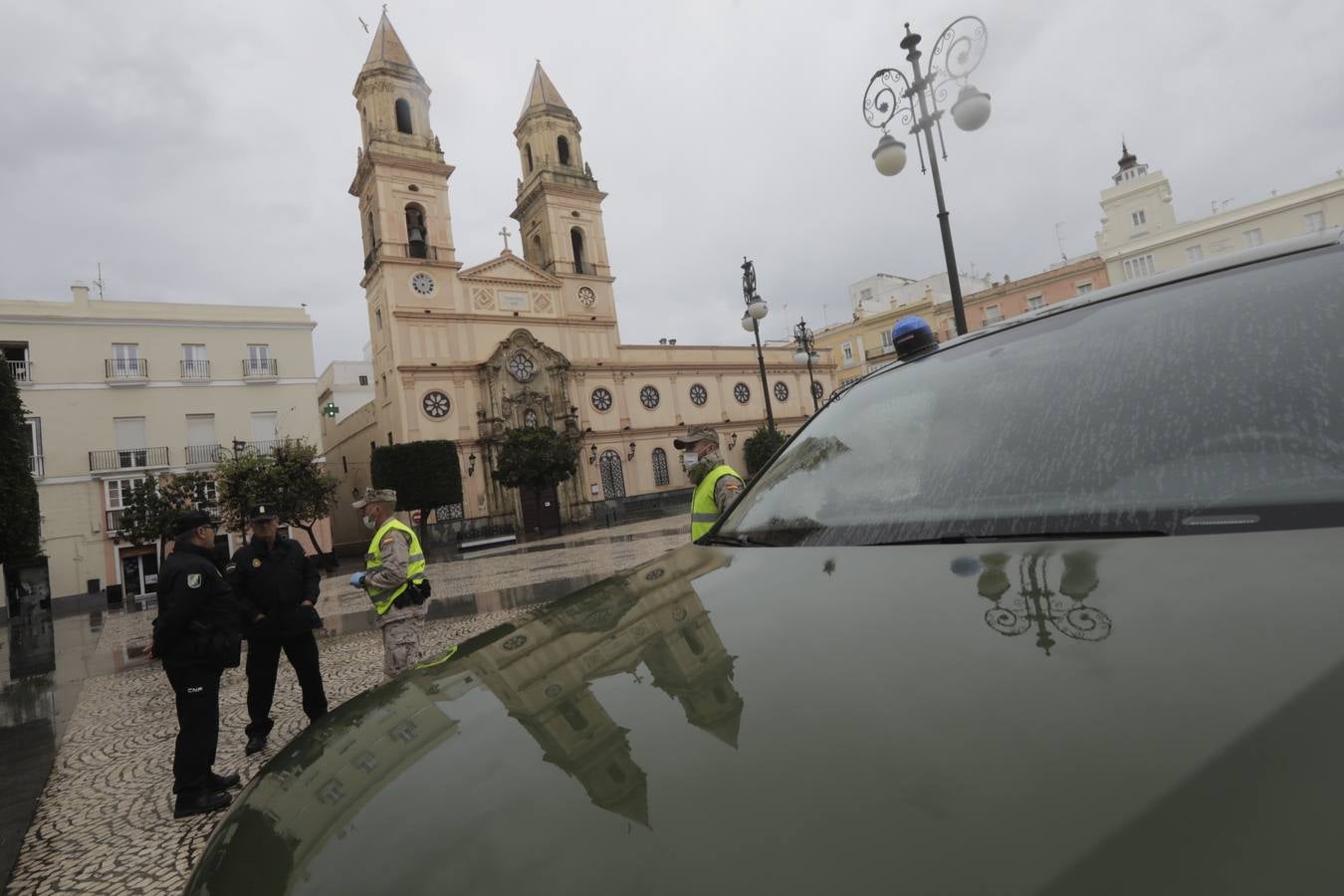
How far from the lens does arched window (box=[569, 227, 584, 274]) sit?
3606 cm

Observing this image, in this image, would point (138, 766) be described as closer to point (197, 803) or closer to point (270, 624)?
point (270, 624)

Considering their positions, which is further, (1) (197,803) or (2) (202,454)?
(2) (202,454)

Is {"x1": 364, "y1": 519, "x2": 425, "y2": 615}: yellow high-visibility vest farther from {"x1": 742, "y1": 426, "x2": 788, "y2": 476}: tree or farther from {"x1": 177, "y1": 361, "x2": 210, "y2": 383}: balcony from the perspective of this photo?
{"x1": 177, "y1": 361, "x2": 210, "y2": 383}: balcony

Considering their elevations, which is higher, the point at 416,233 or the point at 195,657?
the point at 416,233

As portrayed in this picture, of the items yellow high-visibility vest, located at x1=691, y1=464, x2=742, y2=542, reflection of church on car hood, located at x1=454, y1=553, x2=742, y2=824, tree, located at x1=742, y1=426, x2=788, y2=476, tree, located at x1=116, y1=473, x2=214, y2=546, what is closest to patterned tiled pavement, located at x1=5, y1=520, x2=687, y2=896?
reflection of church on car hood, located at x1=454, y1=553, x2=742, y2=824

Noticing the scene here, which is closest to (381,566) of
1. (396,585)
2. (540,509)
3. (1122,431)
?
(396,585)

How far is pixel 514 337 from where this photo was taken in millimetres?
31453

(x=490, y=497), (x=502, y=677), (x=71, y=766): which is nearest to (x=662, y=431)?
(x=490, y=497)

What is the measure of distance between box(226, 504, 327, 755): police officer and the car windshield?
3928 mm

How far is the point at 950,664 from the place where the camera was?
0.82 metres

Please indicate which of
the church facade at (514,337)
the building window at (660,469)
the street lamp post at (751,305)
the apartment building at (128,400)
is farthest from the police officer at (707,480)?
the building window at (660,469)

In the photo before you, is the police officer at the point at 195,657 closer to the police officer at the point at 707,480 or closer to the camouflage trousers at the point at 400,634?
the camouflage trousers at the point at 400,634

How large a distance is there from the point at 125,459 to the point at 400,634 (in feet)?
97.2

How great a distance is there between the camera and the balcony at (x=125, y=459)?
25.5m
